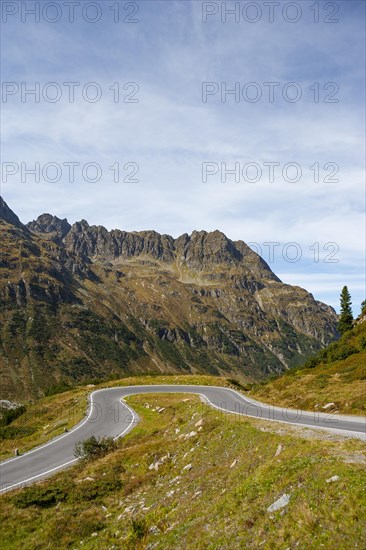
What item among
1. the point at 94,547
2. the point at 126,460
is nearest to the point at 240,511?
the point at 94,547

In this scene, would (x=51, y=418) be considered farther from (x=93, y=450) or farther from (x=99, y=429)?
(x=93, y=450)

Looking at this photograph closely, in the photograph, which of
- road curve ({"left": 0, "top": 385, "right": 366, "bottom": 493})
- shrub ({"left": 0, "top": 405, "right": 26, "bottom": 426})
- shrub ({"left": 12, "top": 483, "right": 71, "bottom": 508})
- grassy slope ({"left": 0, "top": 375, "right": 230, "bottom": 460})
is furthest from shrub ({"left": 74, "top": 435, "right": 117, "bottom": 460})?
shrub ({"left": 0, "top": 405, "right": 26, "bottom": 426})

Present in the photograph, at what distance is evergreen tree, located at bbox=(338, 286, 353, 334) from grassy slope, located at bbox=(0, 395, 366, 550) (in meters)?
59.8

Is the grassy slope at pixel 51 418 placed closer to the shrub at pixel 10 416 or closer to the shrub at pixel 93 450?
the shrub at pixel 10 416

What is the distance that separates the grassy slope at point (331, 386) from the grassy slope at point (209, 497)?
1036 centimetres

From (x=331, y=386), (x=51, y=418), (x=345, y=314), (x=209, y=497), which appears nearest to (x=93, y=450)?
(x=209, y=497)

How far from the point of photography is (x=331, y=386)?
120 ft

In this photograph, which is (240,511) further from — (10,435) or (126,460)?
(10,435)

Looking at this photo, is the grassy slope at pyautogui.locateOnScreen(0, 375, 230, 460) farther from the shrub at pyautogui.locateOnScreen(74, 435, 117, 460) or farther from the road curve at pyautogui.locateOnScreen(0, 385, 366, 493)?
the shrub at pyautogui.locateOnScreen(74, 435, 117, 460)

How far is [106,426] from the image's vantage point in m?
35.4

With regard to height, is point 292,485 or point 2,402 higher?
point 292,485

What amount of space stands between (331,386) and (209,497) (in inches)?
1058

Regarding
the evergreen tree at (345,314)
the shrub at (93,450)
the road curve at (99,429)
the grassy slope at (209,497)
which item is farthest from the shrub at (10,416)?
the evergreen tree at (345,314)

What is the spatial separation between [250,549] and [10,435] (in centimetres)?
3810
